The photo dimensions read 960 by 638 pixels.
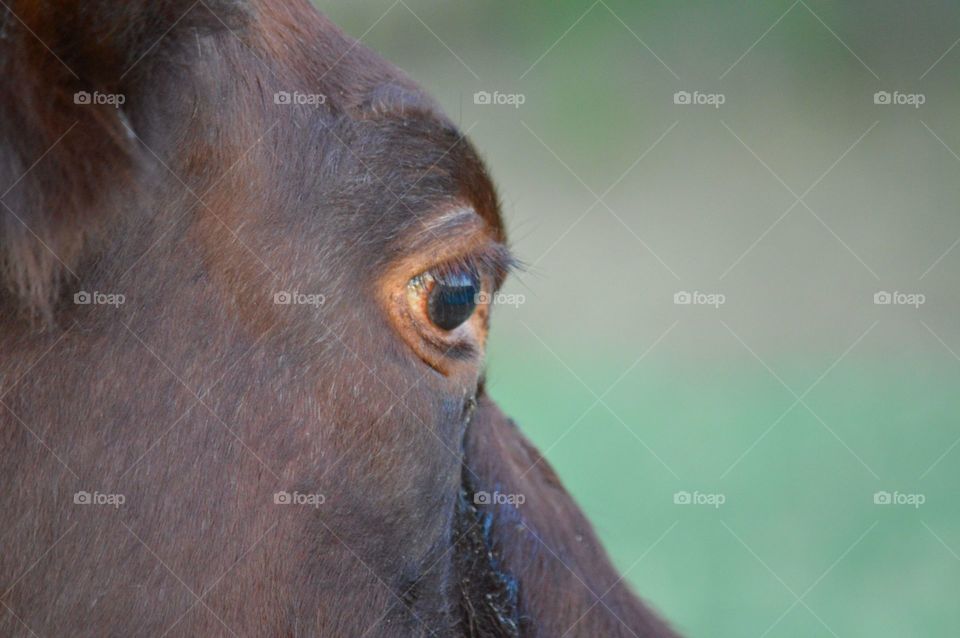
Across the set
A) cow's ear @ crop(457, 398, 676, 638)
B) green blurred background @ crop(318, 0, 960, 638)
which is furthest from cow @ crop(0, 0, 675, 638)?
green blurred background @ crop(318, 0, 960, 638)

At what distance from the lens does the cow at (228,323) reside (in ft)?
4.82

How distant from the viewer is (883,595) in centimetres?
473

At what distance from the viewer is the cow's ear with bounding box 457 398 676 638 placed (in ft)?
6.40

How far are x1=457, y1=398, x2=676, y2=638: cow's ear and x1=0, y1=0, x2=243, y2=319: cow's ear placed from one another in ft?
2.62

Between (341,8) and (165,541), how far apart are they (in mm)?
5165

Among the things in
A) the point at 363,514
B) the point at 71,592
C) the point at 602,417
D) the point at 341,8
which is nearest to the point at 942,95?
the point at 602,417

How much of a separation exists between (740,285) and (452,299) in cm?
406

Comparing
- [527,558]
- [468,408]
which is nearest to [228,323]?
[468,408]

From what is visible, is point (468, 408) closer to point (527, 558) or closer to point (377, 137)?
point (527, 558)

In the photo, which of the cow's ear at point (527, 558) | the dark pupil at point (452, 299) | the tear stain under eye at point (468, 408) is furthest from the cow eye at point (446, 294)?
the cow's ear at point (527, 558)

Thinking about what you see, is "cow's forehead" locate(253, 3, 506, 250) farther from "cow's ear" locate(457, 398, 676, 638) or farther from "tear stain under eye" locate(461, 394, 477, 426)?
"cow's ear" locate(457, 398, 676, 638)

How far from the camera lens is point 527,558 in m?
2.02

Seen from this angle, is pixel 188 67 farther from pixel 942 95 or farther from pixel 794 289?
pixel 942 95

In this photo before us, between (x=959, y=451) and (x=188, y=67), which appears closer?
(x=188, y=67)
